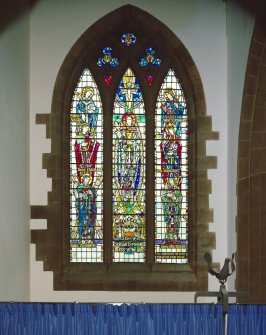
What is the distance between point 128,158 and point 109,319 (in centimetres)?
301

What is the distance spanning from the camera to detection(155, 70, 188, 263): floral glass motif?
7.58m

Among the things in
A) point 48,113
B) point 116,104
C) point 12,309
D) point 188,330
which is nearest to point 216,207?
point 116,104

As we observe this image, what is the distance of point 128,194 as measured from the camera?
7.61 meters

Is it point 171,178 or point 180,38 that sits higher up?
point 180,38

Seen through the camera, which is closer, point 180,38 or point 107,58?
point 180,38

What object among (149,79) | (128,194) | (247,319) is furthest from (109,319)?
(149,79)

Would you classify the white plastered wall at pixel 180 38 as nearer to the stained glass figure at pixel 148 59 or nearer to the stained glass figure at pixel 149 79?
the stained glass figure at pixel 148 59

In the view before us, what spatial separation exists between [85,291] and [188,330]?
2674 mm

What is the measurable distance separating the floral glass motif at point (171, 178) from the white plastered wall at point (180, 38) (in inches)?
15.0

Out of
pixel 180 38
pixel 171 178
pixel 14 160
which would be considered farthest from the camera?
pixel 171 178

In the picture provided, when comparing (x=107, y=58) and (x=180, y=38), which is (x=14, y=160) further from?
(x=180, y=38)

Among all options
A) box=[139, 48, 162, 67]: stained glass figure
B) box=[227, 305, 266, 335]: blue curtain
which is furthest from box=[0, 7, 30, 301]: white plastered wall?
box=[227, 305, 266, 335]: blue curtain

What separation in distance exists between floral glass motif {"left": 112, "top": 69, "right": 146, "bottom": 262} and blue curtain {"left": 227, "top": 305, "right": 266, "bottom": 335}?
2.89 meters

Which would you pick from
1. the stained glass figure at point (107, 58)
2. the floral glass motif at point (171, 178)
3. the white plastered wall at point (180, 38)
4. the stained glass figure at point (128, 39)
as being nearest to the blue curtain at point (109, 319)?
the white plastered wall at point (180, 38)
